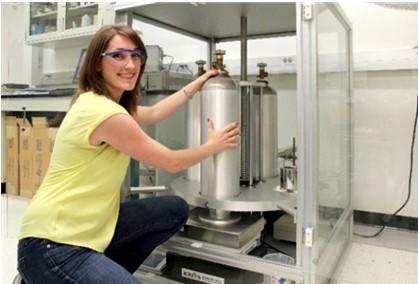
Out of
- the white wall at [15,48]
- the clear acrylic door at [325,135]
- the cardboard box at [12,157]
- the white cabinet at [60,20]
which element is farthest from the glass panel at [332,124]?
the cardboard box at [12,157]

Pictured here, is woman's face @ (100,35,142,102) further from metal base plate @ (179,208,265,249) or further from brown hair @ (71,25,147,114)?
metal base plate @ (179,208,265,249)

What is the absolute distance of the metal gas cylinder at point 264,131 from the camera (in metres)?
1.40

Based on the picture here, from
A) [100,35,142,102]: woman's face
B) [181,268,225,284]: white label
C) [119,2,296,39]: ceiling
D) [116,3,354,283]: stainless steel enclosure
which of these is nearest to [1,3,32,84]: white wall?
[119,2,296,39]: ceiling

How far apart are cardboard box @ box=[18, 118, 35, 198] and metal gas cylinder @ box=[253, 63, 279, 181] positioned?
183 cm

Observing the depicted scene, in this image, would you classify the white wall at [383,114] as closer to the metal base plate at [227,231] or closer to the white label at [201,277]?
the metal base plate at [227,231]

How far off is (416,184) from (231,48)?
3.98ft

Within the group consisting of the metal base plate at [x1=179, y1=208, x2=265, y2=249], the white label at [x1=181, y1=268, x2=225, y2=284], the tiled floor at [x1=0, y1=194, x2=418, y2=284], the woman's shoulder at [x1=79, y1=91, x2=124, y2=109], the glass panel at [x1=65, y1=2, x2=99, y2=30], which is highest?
the glass panel at [x1=65, y1=2, x2=99, y2=30]

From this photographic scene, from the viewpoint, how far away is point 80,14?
2418mm

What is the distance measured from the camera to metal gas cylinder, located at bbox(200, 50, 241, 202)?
1107 millimetres

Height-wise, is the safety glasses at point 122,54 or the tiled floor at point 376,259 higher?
the safety glasses at point 122,54

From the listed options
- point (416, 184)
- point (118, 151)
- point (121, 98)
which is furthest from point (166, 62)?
point (416, 184)

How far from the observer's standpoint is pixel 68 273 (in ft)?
2.72

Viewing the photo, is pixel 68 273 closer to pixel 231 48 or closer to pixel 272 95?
pixel 272 95

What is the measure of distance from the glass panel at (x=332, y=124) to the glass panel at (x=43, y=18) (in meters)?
2.11
